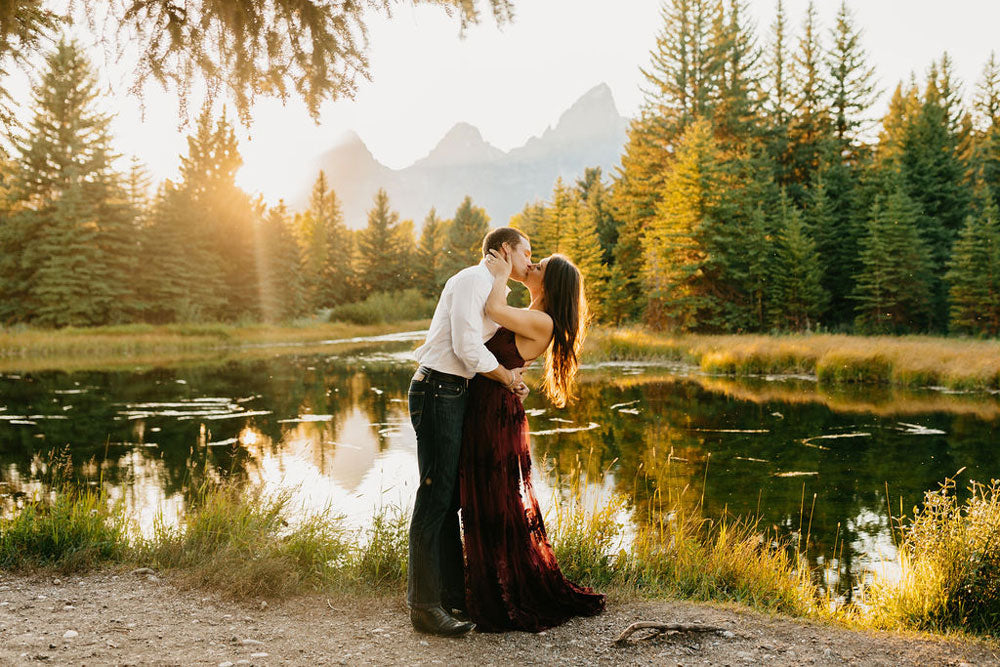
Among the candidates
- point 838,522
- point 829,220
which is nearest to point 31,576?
point 838,522

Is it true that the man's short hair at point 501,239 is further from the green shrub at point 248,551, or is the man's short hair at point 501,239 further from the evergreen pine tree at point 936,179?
the evergreen pine tree at point 936,179

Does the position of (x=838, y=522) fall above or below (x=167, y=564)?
below

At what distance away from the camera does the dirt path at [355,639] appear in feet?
11.1

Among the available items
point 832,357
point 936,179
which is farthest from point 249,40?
point 936,179

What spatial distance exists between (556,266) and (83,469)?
26.9 feet

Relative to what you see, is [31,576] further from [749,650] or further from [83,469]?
[83,469]

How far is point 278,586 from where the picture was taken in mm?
4414

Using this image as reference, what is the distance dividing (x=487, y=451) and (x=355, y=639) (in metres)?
1.14

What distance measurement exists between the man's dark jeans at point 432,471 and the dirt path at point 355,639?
299 millimetres

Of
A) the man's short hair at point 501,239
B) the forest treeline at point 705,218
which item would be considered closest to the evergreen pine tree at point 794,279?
the forest treeline at point 705,218

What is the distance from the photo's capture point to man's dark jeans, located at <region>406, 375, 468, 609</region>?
3615 millimetres

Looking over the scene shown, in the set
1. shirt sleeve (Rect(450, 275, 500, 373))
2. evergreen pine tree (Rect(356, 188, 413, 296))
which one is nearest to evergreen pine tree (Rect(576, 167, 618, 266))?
evergreen pine tree (Rect(356, 188, 413, 296))

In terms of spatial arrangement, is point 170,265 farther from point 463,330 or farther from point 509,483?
point 463,330

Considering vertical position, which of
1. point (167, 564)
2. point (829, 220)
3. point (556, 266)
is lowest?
point (167, 564)
